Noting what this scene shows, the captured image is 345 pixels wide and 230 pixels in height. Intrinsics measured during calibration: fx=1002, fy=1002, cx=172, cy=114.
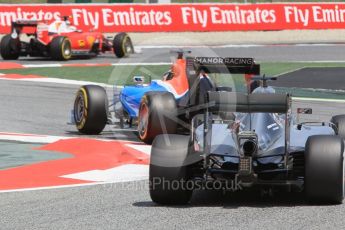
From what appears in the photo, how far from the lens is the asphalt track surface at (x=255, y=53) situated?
32938 mm

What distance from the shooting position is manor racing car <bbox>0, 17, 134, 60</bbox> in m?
31.9

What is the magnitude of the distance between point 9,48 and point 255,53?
28.4 ft

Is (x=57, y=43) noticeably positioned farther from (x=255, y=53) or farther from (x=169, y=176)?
(x=169, y=176)

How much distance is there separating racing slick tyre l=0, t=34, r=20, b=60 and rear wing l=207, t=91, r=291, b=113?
74.9 ft

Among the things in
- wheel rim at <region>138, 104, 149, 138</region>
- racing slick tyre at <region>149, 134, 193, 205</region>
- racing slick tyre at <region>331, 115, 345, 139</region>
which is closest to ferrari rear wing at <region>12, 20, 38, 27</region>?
wheel rim at <region>138, 104, 149, 138</region>

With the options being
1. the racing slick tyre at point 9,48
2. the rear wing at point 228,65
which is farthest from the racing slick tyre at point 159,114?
the racing slick tyre at point 9,48

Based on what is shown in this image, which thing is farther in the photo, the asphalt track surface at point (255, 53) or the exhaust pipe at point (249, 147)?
the asphalt track surface at point (255, 53)

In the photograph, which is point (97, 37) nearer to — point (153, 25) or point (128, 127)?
point (153, 25)

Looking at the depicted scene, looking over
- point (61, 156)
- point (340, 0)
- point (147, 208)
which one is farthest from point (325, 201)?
point (340, 0)

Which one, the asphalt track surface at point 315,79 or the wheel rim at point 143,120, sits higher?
the wheel rim at point 143,120

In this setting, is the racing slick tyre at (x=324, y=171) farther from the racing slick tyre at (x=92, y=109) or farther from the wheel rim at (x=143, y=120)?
the racing slick tyre at (x=92, y=109)

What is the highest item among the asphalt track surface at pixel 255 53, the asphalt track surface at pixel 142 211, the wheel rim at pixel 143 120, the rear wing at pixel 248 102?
the rear wing at pixel 248 102

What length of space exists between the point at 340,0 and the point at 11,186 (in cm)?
3391

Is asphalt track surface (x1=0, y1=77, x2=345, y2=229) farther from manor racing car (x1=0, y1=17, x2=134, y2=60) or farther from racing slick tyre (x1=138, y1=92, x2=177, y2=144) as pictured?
manor racing car (x1=0, y1=17, x2=134, y2=60)
